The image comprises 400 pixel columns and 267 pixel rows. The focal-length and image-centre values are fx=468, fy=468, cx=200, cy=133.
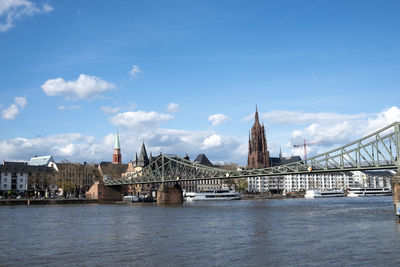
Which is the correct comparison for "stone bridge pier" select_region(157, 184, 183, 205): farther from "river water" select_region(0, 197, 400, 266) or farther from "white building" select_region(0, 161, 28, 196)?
"river water" select_region(0, 197, 400, 266)

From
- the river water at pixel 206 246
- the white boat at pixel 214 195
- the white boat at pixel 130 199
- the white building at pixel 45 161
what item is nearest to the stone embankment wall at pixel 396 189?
the river water at pixel 206 246

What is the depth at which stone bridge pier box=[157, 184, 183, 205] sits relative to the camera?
4446 inches

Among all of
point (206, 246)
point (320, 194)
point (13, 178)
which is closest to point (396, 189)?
point (206, 246)

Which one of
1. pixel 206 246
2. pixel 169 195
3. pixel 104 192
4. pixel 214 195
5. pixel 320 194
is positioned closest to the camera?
pixel 206 246

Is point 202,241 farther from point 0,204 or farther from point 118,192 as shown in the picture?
point 118,192

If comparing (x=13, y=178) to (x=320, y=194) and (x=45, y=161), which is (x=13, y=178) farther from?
(x=320, y=194)

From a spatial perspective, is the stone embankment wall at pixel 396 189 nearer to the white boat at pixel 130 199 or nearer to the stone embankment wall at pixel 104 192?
the white boat at pixel 130 199

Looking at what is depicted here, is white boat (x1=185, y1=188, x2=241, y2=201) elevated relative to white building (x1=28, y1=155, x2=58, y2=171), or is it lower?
lower

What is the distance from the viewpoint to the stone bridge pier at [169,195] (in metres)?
113

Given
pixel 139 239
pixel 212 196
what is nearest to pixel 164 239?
pixel 139 239

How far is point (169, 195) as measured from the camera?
114m

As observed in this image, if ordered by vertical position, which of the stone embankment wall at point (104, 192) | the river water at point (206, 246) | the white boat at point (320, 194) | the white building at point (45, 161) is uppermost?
the white building at point (45, 161)

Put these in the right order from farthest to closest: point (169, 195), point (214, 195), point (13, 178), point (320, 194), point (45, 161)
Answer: point (320, 194) → point (45, 161) → point (214, 195) → point (13, 178) → point (169, 195)

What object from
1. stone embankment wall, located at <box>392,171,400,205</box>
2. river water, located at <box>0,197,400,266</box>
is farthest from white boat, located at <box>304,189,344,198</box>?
river water, located at <box>0,197,400,266</box>
